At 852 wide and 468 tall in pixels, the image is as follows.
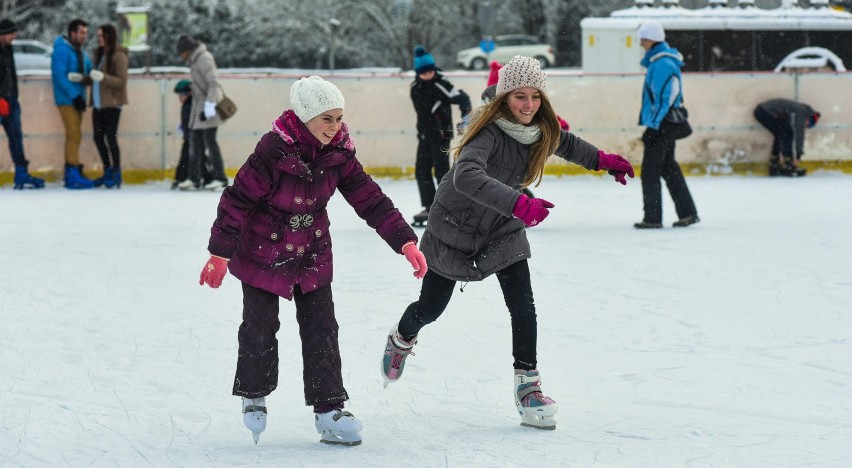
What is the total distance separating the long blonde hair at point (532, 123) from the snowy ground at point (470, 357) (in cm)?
78

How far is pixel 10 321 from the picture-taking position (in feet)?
18.0

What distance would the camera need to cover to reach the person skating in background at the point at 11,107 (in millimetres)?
11445

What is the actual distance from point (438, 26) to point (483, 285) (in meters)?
30.9

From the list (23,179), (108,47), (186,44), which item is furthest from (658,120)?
(23,179)

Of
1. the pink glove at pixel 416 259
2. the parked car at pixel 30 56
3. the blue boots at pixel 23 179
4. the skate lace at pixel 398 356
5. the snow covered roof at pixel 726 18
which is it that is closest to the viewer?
the pink glove at pixel 416 259

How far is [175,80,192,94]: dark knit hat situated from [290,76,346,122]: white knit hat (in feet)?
29.0

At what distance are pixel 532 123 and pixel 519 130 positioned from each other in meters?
0.09

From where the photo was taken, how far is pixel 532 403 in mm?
3793

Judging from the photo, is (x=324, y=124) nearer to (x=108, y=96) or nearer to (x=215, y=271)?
(x=215, y=271)

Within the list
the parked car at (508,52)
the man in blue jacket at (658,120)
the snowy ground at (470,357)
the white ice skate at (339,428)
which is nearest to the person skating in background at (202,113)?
the snowy ground at (470,357)

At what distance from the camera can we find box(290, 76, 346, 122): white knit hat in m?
3.45

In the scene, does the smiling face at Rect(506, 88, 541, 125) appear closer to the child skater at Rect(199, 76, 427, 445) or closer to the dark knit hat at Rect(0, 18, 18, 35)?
the child skater at Rect(199, 76, 427, 445)

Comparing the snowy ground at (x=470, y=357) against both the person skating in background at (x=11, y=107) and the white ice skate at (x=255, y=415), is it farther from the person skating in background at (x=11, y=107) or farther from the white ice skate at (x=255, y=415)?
the person skating in background at (x=11, y=107)

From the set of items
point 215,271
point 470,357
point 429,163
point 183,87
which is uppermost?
point 183,87
